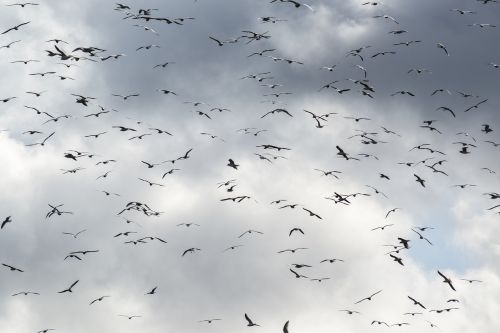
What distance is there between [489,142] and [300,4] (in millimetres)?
26780

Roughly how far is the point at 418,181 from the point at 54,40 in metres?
31.9

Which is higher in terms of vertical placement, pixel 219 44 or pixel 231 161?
pixel 219 44

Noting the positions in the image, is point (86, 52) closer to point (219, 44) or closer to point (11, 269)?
point (219, 44)

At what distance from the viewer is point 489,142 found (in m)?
61.9

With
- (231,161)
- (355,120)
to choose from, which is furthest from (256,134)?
(231,161)

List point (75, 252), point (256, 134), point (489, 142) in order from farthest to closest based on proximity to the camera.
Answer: point (256, 134) → point (489, 142) → point (75, 252)

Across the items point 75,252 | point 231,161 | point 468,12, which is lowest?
point 75,252

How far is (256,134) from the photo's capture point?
66312mm

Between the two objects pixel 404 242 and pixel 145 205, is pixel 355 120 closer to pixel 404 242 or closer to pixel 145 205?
pixel 404 242

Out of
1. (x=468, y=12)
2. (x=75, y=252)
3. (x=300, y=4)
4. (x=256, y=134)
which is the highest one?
(x=300, y=4)

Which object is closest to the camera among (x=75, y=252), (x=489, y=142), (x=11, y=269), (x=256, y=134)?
(x=11, y=269)

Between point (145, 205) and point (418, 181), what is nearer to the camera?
point (418, 181)

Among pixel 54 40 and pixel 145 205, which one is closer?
pixel 54 40

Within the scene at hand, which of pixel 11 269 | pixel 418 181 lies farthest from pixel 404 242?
pixel 11 269
